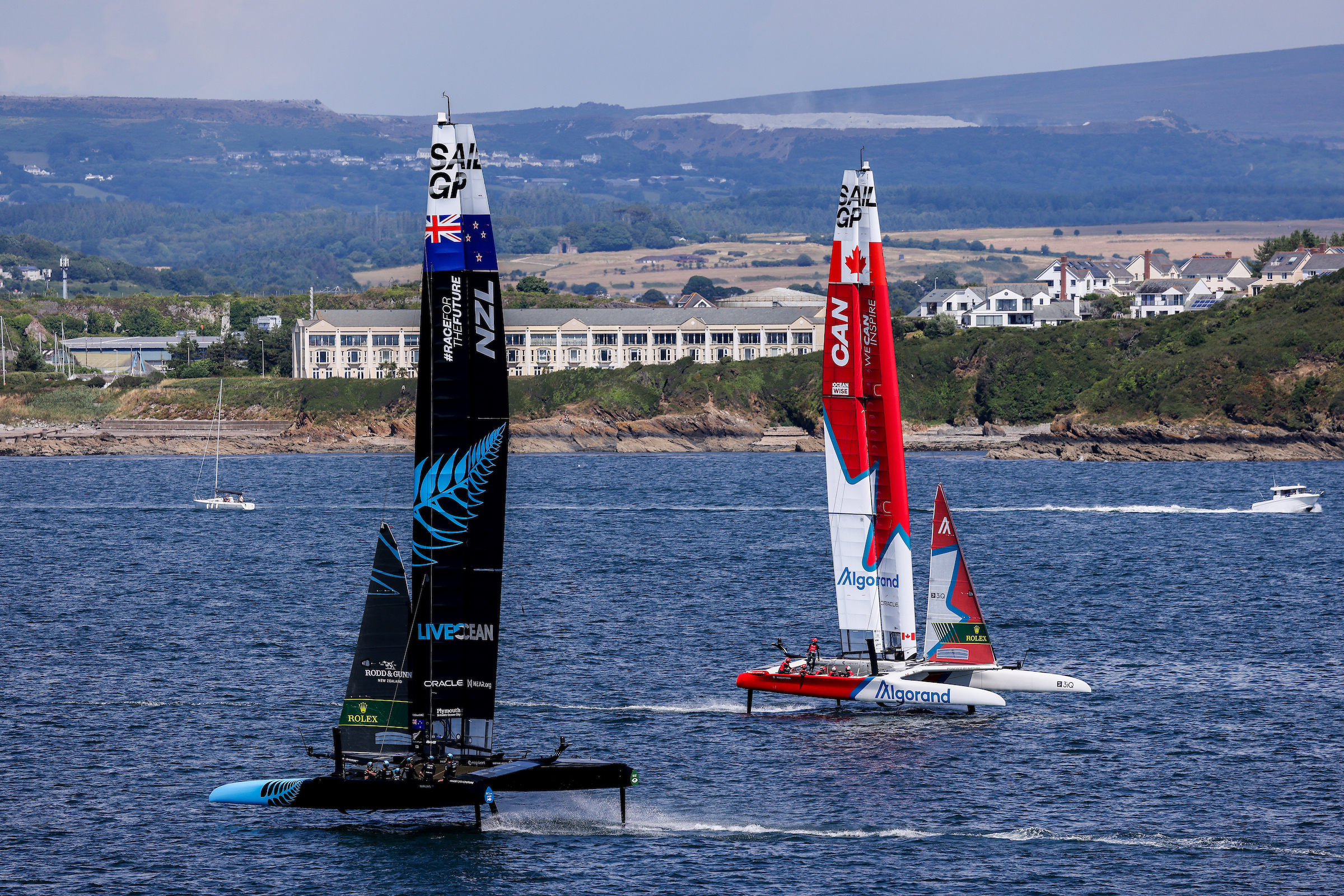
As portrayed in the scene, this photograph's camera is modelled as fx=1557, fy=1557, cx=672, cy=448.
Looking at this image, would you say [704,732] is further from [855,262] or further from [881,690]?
[855,262]

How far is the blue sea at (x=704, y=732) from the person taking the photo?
115 ft

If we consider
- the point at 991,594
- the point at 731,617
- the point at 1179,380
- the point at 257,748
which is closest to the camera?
the point at 257,748

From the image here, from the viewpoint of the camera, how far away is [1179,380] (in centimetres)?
18688

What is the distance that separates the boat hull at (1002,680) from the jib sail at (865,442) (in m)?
1.20

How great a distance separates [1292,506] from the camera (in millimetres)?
120500

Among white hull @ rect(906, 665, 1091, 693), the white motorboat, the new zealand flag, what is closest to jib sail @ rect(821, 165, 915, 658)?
white hull @ rect(906, 665, 1091, 693)

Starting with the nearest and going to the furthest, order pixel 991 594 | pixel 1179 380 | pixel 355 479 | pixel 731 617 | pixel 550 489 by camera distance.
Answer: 1. pixel 731 617
2. pixel 991 594
3. pixel 550 489
4. pixel 355 479
5. pixel 1179 380

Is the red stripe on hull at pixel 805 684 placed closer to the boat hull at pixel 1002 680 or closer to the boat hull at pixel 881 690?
the boat hull at pixel 881 690

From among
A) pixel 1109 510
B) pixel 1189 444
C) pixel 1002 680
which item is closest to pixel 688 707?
pixel 1002 680

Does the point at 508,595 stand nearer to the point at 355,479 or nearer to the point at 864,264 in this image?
the point at 864,264

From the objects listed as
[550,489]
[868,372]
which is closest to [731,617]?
[868,372]

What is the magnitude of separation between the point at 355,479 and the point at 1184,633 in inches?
4763

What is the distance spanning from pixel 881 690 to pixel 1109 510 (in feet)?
275

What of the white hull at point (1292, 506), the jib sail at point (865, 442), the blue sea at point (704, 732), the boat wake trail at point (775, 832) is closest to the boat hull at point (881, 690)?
the blue sea at point (704, 732)
